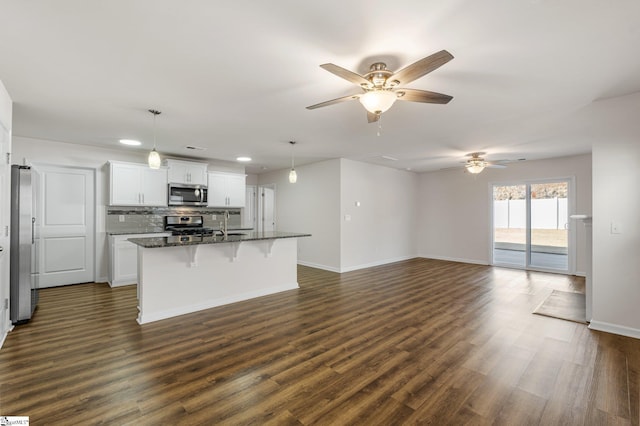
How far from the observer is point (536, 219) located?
22.2 ft

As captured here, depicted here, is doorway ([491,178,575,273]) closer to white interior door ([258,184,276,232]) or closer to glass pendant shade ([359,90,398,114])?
white interior door ([258,184,276,232])

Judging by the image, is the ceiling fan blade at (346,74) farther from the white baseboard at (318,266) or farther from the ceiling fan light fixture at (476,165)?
the white baseboard at (318,266)

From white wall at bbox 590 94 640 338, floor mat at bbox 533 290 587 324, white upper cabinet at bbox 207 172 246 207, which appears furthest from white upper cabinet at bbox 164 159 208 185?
white wall at bbox 590 94 640 338

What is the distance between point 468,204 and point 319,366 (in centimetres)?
676

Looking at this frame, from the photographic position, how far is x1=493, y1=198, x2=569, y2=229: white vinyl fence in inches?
255

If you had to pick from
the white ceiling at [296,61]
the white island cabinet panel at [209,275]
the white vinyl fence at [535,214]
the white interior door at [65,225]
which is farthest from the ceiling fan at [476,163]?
the white interior door at [65,225]

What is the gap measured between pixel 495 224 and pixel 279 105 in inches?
258

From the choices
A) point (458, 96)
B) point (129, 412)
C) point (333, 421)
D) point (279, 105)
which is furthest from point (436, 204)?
point (129, 412)

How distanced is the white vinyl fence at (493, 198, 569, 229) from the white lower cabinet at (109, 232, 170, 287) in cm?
809

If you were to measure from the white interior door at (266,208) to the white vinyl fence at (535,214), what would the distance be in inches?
229

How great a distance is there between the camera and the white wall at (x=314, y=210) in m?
6.53

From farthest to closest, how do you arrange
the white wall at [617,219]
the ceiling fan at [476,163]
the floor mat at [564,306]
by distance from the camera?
the ceiling fan at [476,163] → the floor mat at [564,306] → the white wall at [617,219]

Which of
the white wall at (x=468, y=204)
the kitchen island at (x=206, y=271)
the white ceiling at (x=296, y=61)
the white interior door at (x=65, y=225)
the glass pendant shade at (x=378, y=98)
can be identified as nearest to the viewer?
the white ceiling at (x=296, y=61)

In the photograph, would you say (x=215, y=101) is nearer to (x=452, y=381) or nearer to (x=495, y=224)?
(x=452, y=381)
